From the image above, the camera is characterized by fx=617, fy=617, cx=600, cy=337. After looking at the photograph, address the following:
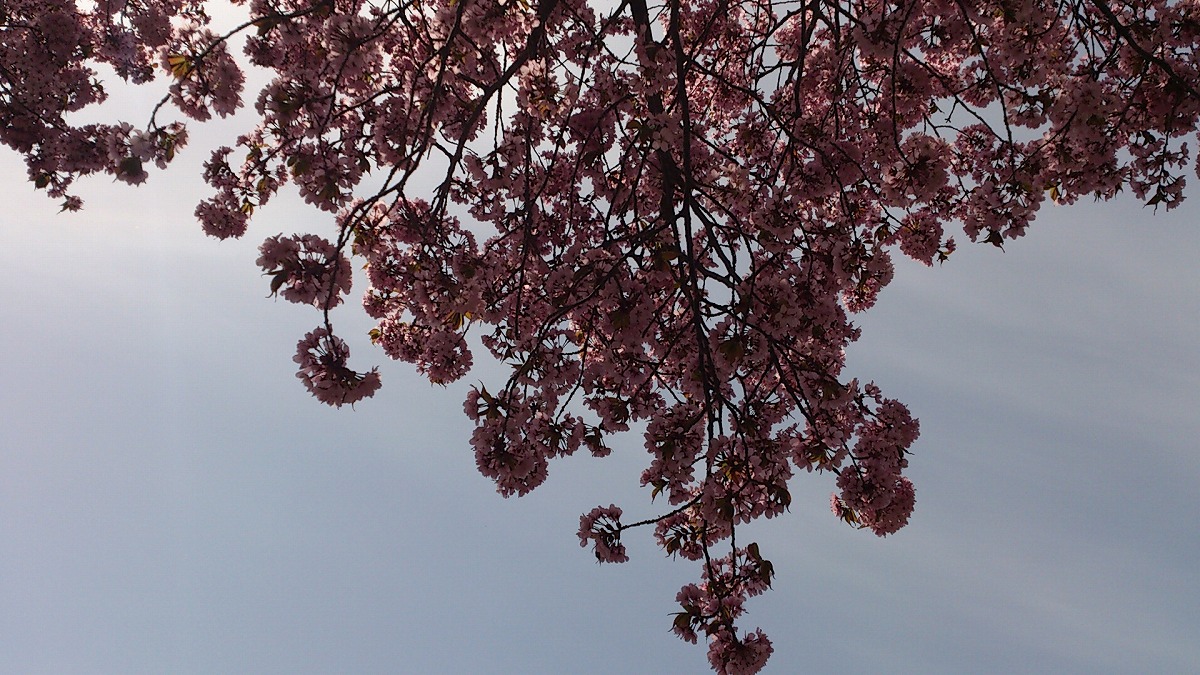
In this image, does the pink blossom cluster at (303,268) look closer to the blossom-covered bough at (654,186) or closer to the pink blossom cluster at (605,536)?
the blossom-covered bough at (654,186)

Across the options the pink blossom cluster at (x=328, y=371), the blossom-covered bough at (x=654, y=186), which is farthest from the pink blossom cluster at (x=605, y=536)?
the pink blossom cluster at (x=328, y=371)

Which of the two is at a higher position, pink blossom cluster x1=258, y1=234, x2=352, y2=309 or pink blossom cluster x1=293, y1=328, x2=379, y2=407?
pink blossom cluster x1=258, y1=234, x2=352, y2=309

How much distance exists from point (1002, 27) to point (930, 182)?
1403mm

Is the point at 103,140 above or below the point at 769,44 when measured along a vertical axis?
below

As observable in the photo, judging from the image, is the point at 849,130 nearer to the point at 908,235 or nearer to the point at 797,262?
the point at 908,235

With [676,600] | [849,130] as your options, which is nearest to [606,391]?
[676,600]

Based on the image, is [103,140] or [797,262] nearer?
[797,262]

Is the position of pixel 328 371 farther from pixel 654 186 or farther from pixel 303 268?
pixel 654 186

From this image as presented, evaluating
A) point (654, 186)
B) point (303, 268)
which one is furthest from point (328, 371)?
point (654, 186)

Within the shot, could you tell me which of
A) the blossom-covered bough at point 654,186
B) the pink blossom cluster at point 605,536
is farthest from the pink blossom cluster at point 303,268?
the pink blossom cluster at point 605,536

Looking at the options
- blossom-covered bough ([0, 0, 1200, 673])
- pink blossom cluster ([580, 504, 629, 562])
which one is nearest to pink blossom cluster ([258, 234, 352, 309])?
blossom-covered bough ([0, 0, 1200, 673])

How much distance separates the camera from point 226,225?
5.98m

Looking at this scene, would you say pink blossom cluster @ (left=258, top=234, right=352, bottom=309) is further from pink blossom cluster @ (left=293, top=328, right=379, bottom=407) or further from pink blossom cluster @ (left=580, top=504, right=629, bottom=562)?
pink blossom cluster @ (left=580, top=504, right=629, bottom=562)

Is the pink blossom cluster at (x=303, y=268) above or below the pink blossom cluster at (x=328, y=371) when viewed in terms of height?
above
